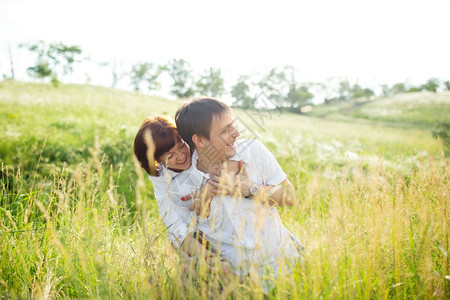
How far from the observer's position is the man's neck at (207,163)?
76.8 inches

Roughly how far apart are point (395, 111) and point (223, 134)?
33.0 m

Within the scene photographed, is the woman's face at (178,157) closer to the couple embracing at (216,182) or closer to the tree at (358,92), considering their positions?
the couple embracing at (216,182)

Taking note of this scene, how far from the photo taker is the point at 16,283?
182cm

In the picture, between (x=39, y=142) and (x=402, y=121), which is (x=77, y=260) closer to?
(x=39, y=142)

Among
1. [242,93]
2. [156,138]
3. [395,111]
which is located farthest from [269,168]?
[395,111]

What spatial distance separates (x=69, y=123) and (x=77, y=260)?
5.90 m

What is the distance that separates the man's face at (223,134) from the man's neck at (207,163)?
9cm

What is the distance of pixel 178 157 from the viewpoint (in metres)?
2.04

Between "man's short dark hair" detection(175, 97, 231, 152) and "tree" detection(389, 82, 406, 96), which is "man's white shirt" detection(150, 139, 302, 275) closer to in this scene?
"man's short dark hair" detection(175, 97, 231, 152)

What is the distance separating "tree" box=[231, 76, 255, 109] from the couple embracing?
172 inches

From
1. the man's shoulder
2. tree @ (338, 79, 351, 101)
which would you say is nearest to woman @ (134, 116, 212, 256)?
the man's shoulder

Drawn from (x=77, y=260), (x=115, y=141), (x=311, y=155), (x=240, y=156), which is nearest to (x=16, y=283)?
(x=77, y=260)

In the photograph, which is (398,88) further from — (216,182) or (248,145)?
(216,182)

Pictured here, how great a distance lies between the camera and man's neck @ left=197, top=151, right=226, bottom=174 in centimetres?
195
